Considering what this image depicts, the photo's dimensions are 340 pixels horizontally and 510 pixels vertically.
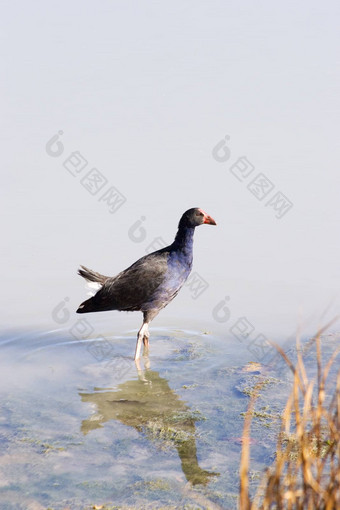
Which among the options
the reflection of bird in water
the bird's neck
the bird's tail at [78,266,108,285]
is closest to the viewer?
the reflection of bird in water

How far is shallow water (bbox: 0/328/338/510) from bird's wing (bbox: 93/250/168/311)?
18.5 inches

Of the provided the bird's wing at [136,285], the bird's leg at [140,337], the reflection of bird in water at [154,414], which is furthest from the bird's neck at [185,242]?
the reflection of bird in water at [154,414]

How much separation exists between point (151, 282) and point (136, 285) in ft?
0.51

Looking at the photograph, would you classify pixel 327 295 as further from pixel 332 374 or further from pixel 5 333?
pixel 5 333

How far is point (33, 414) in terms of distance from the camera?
566 centimetres

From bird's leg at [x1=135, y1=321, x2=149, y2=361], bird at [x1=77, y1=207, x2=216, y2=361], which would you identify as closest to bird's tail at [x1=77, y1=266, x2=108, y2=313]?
bird at [x1=77, y1=207, x2=216, y2=361]

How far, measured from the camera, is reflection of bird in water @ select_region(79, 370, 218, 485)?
491cm

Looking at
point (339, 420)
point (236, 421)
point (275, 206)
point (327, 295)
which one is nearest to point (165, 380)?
point (236, 421)

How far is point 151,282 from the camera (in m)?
7.19

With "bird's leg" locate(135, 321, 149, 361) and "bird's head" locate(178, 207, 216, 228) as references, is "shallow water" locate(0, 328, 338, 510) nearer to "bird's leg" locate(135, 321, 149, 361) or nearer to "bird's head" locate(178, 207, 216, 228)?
"bird's leg" locate(135, 321, 149, 361)

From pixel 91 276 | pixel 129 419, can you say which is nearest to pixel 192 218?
pixel 91 276

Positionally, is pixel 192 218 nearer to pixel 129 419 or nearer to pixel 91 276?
pixel 91 276

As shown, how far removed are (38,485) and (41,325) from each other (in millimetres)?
3377

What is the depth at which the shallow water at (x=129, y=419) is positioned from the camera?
445 cm
